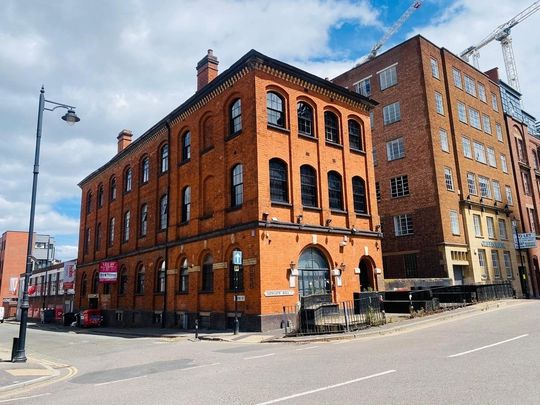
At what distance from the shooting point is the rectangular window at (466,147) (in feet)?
119

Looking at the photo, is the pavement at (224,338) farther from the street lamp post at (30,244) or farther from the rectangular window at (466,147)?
the rectangular window at (466,147)

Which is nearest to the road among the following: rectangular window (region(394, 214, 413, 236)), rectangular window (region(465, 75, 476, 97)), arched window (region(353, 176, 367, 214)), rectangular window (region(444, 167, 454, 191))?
arched window (region(353, 176, 367, 214))

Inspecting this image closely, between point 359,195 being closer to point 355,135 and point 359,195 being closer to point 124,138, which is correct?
point 355,135

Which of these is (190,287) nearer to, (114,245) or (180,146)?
(180,146)

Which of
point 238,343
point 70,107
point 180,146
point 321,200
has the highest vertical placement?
point 180,146

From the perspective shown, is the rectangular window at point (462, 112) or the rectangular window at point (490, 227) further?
the rectangular window at point (462, 112)

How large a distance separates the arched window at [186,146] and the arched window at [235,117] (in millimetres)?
4891

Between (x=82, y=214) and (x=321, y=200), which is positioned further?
(x=82, y=214)

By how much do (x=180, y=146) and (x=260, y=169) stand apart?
373 inches

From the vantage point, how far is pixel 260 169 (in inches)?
798

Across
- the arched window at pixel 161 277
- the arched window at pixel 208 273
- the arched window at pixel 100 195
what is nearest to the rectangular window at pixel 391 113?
the arched window at pixel 208 273

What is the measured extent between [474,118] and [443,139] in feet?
24.6

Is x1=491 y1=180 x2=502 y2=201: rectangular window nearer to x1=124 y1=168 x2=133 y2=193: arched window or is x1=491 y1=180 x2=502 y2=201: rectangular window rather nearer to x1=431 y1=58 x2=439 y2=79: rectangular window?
x1=431 y1=58 x2=439 y2=79: rectangular window

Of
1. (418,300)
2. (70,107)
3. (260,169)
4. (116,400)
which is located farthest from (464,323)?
(70,107)
